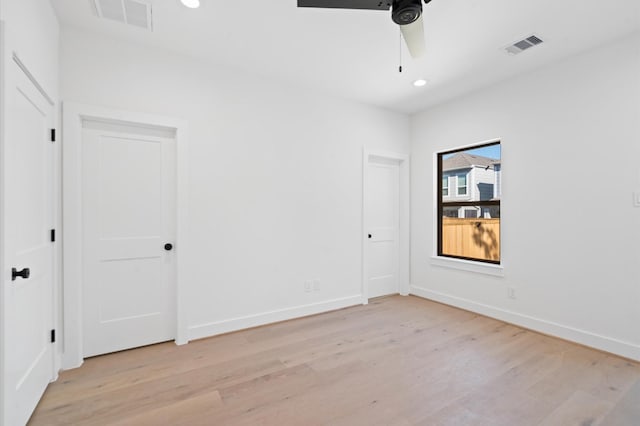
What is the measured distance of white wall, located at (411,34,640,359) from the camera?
2.65 metres

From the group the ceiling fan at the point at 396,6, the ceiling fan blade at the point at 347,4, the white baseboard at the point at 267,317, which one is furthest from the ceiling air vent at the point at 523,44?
the white baseboard at the point at 267,317

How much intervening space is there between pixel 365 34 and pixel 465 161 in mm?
2396

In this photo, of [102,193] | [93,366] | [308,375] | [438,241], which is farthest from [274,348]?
[438,241]

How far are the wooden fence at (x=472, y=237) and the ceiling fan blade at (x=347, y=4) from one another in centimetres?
299

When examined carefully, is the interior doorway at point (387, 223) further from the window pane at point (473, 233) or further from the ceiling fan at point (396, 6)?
the ceiling fan at point (396, 6)

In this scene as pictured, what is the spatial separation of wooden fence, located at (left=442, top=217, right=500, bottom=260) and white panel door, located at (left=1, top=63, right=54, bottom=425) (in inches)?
173

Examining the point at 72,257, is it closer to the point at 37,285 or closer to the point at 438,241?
the point at 37,285

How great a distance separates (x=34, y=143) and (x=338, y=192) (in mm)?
2950

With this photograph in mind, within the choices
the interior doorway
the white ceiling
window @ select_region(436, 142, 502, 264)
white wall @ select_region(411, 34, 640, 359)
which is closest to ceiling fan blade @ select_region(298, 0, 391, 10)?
the white ceiling

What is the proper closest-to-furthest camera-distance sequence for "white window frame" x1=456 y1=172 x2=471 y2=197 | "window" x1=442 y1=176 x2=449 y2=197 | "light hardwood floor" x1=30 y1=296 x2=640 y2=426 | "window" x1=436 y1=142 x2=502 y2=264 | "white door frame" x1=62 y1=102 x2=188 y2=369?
"light hardwood floor" x1=30 y1=296 x2=640 y2=426 → "white door frame" x1=62 y1=102 x2=188 y2=369 → "window" x1=436 y1=142 x2=502 y2=264 → "white window frame" x1=456 y1=172 x2=471 y2=197 → "window" x1=442 y1=176 x2=449 y2=197

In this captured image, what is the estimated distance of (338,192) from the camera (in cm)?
400

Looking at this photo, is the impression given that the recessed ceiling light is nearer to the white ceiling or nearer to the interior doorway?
the white ceiling

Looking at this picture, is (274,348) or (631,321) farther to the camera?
(274,348)

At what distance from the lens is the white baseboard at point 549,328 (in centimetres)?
263
